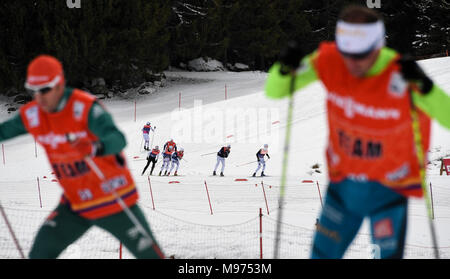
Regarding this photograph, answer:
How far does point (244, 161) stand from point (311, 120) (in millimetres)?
4708

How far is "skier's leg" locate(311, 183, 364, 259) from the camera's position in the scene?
311 cm

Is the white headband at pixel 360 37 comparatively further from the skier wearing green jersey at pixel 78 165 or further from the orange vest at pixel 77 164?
the orange vest at pixel 77 164

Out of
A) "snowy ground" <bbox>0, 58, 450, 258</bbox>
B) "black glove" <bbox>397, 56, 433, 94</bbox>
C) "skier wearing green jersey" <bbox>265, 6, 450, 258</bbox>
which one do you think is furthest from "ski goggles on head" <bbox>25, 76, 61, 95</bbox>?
"snowy ground" <bbox>0, 58, 450, 258</bbox>

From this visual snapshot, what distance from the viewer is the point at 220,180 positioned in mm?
17953

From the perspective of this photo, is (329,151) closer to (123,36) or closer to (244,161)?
(244,161)

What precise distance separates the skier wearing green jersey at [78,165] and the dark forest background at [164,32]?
90.7 ft

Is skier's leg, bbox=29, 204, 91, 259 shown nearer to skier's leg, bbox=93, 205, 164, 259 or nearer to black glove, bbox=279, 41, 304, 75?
skier's leg, bbox=93, 205, 164, 259

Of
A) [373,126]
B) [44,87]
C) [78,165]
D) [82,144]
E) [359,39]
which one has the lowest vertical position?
[78,165]

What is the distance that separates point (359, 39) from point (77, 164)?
1.89m

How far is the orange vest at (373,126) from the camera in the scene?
9.20 ft

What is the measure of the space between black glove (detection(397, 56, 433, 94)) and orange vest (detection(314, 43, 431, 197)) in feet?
0.24

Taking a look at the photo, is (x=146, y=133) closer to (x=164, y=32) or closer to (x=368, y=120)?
(x=164, y=32)

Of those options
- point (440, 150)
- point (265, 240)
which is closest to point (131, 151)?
point (440, 150)

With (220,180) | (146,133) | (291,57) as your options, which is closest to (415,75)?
(291,57)
